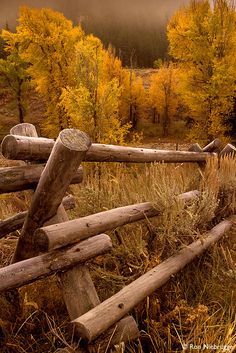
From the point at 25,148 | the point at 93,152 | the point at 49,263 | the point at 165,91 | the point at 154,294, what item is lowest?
the point at 154,294

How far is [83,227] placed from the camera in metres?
2.60

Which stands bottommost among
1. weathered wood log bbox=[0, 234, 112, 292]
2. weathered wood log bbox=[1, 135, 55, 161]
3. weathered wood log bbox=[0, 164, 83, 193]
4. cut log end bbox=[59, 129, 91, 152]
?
weathered wood log bbox=[0, 234, 112, 292]

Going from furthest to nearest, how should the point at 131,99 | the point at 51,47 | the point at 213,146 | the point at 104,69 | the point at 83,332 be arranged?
the point at 131,99 → the point at 51,47 → the point at 104,69 → the point at 213,146 → the point at 83,332

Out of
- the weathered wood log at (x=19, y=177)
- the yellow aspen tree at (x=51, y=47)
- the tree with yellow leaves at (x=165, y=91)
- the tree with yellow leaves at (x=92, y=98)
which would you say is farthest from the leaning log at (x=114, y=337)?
the tree with yellow leaves at (x=165, y=91)

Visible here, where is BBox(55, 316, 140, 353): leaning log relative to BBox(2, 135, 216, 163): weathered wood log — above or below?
below

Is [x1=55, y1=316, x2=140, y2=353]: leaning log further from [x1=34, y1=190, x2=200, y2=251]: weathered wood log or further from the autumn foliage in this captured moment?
the autumn foliage

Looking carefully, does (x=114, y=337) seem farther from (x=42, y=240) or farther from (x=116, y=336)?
(x=42, y=240)

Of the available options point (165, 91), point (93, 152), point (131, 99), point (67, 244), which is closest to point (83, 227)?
point (67, 244)

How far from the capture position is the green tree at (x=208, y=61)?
15969mm

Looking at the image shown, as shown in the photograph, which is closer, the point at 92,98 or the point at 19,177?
the point at 19,177

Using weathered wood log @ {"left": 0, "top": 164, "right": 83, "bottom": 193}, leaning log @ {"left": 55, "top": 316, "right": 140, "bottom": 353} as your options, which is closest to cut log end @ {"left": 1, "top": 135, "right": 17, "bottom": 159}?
weathered wood log @ {"left": 0, "top": 164, "right": 83, "bottom": 193}

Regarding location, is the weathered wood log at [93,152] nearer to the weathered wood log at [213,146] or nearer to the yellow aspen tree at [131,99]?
the weathered wood log at [213,146]

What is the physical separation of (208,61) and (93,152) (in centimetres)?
1522

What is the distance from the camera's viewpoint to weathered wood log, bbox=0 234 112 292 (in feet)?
7.28
